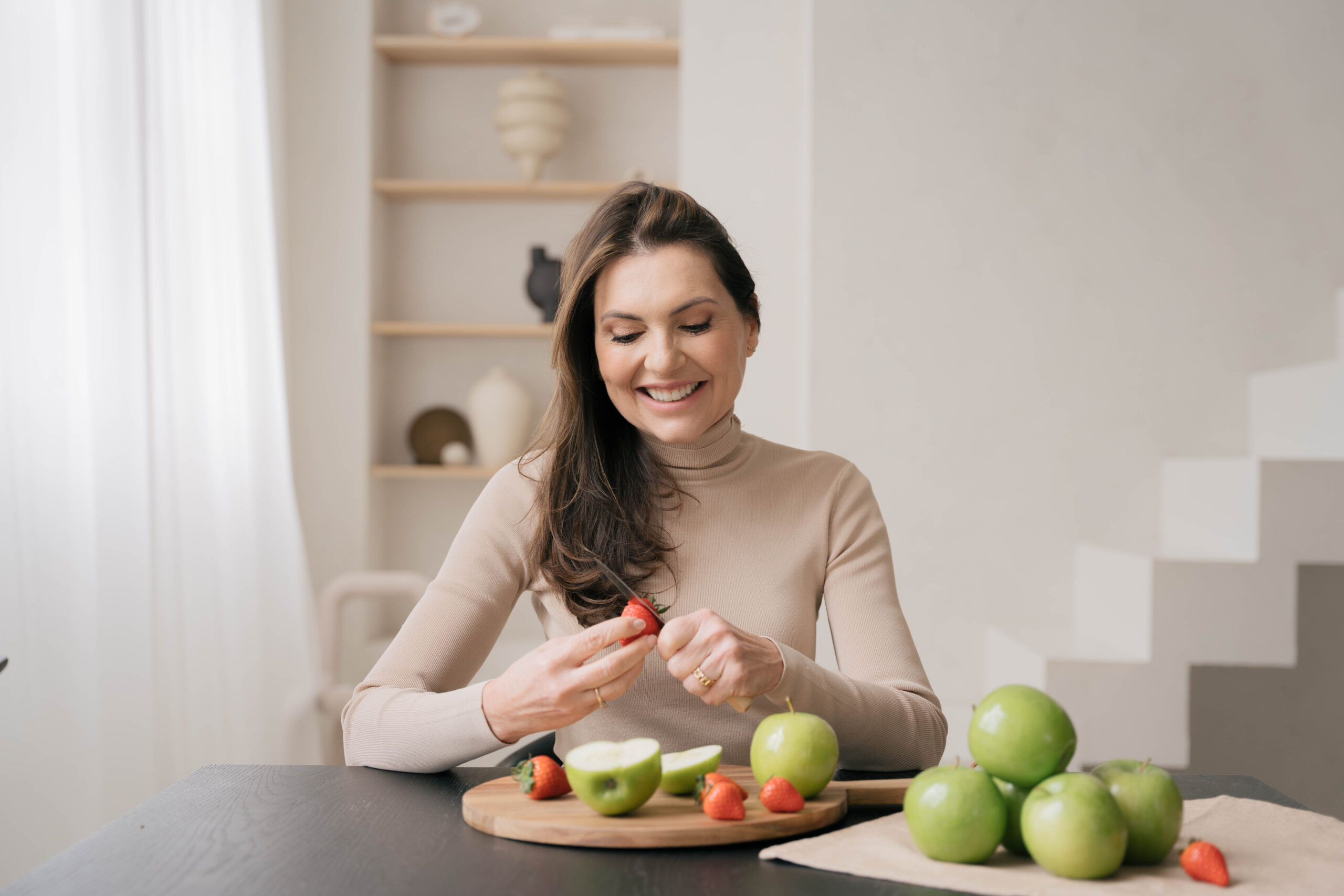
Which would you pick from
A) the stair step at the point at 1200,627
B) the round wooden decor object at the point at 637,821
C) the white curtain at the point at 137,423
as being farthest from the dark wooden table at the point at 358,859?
the stair step at the point at 1200,627

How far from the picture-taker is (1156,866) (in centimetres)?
81

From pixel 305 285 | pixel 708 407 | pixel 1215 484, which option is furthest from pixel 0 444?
pixel 1215 484

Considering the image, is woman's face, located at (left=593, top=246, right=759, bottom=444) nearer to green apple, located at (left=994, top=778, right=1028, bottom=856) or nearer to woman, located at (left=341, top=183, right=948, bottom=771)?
woman, located at (left=341, top=183, right=948, bottom=771)

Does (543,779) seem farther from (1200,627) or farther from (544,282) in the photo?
(544,282)

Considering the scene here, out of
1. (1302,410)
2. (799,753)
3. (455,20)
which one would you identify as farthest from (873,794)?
(455,20)

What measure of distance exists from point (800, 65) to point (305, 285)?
1745 millimetres

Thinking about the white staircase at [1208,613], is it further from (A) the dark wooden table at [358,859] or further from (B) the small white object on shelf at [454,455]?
(B) the small white object on shelf at [454,455]

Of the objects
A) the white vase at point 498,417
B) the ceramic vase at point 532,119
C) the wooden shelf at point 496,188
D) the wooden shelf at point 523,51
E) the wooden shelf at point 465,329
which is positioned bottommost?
the white vase at point 498,417

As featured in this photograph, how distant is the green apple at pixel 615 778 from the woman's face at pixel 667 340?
2.02ft

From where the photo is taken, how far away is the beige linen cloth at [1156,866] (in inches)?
30.0

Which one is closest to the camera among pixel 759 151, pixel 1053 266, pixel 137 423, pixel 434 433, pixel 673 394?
pixel 673 394

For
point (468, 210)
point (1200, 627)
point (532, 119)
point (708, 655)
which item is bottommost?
point (1200, 627)

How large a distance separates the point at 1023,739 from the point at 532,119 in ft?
9.82

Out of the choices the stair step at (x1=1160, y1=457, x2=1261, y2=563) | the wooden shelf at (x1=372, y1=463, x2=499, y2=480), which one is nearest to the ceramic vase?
the wooden shelf at (x1=372, y1=463, x2=499, y2=480)
